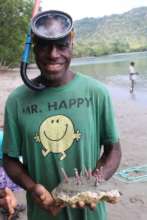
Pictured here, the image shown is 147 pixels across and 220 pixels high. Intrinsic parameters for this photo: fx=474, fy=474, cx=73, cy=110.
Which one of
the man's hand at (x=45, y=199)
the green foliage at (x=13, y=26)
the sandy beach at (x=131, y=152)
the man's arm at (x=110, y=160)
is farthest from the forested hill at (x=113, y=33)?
the man's hand at (x=45, y=199)

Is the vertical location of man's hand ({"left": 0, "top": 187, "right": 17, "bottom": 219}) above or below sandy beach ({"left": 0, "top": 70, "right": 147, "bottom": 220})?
above

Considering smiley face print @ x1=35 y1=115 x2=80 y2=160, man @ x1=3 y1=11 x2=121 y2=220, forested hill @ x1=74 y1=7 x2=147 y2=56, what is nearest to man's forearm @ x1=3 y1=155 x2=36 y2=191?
man @ x1=3 y1=11 x2=121 y2=220

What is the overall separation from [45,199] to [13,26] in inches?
1711

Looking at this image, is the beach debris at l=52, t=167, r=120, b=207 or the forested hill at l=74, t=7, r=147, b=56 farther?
the forested hill at l=74, t=7, r=147, b=56

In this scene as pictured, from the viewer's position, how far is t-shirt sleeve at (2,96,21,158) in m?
2.58

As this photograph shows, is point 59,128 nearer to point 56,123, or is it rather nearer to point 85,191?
point 56,123

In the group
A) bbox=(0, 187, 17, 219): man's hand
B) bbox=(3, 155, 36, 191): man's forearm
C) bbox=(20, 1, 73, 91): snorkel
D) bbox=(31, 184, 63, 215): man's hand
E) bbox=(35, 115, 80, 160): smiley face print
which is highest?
bbox=(20, 1, 73, 91): snorkel

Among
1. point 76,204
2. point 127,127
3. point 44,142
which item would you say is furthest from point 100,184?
point 127,127

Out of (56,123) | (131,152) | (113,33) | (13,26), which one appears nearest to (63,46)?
(56,123)

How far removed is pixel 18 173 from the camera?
259 cm

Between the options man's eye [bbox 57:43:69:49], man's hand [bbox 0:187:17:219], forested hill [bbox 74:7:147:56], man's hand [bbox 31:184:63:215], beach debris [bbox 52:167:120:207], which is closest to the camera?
beach debris [bbox 52:167:120:207]

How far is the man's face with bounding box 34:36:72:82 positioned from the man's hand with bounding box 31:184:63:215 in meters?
0.58

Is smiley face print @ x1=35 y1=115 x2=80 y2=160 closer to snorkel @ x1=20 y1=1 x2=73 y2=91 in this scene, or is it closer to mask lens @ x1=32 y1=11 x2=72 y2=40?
snorkel @ x1=20 y1=1 x2=73 y2=91

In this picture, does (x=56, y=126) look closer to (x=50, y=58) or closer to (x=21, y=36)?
(x=50, y=58)
